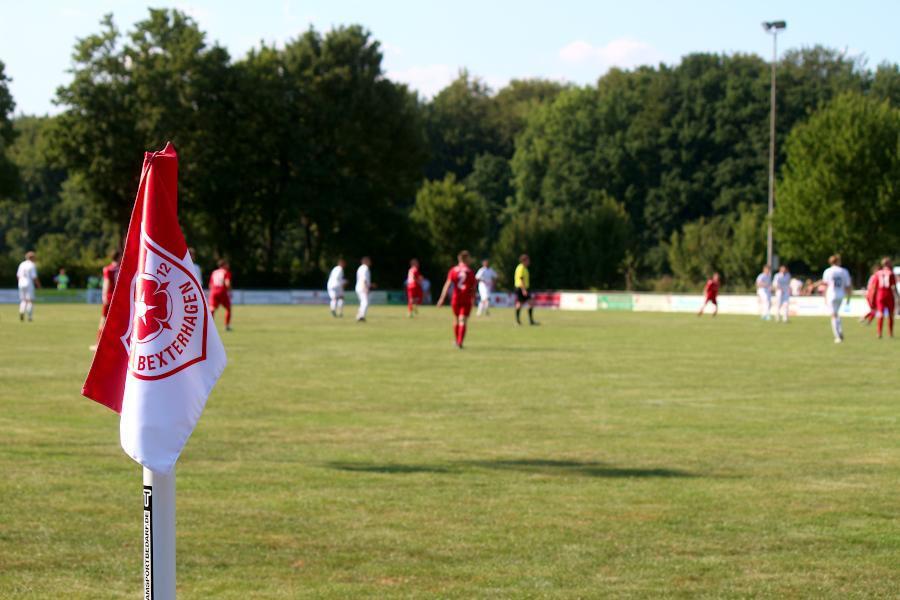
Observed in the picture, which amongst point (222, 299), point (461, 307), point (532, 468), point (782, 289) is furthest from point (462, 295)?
point (782, 289)

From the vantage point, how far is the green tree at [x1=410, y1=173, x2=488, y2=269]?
84.4 m

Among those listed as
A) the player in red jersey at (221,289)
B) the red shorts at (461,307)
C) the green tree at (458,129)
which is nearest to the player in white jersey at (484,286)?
the player in red jersey at (221,289)

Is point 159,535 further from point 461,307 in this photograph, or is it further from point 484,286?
point 484,286

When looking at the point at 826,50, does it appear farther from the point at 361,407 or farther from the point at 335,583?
the point at 335,583

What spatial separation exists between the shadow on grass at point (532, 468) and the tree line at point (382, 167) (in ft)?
207

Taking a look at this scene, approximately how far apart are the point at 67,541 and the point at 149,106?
68.6 meters

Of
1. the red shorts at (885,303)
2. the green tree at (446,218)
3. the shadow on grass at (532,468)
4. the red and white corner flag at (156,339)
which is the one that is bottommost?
the shadow on grass at (532,468)

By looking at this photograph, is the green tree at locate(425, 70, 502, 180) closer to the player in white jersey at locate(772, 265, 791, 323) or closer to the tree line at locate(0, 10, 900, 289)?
the tree line at locate(0, 10, 900, 289)

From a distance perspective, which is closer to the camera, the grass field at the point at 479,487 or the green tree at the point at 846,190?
the grass field at the point at 479,487

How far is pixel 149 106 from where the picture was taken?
74.8 metres

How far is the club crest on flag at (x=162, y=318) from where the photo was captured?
13.9ft

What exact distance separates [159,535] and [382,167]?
77.7 meters

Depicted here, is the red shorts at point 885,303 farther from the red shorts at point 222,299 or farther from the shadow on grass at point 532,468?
the shadow on grass at point 532,468

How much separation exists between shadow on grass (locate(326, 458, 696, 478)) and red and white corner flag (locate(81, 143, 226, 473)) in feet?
24.6
